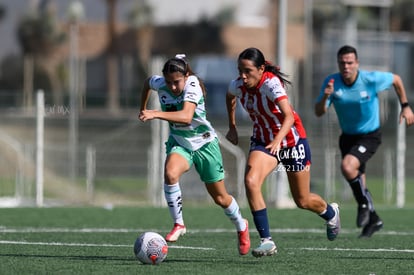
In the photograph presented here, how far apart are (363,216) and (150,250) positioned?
4266 mm

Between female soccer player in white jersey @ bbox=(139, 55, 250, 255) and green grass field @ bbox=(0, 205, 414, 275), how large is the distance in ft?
1.27

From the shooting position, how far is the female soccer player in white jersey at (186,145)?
32.6 feet

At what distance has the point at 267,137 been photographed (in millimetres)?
10094

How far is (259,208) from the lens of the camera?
9750 millimetres

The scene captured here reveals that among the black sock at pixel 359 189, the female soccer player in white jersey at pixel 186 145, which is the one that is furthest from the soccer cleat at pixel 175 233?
the black sock at pixel 359 189

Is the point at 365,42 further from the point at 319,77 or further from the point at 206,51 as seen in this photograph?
the point at 206,51

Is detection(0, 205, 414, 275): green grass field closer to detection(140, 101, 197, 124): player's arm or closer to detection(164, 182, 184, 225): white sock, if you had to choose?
detection(164, 182, 184, 225): white sock

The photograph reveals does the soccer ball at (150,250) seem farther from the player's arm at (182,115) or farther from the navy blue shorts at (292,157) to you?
the navy blue shorts at (292,157)

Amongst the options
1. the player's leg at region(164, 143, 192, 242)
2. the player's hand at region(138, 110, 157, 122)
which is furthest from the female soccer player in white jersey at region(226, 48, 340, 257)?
the player's hand at region(138, 110, 157, 122)

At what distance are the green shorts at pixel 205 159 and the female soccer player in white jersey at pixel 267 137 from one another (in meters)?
0.39

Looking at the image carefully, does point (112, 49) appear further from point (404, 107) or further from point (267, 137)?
point (267, 137)

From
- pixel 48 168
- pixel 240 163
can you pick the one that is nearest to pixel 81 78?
pixel 48 168

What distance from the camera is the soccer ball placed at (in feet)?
30.1

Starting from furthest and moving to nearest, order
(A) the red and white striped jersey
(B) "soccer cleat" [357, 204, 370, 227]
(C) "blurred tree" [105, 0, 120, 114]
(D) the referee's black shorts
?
Result: 1. (C) "blurred tree" [105, 0, 120, 114]
2. (D) the referee's black shorts
3. (B) "soccer cleat" [357, 204, 370, 227]
4. (A) the red and white striped jersey
